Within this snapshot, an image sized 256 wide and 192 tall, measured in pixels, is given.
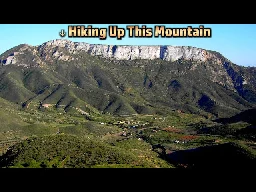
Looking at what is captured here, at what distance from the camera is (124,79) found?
433ft

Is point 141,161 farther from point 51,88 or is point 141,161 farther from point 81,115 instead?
point 51,88

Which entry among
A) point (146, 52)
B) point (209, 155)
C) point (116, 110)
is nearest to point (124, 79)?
point (146, 52)

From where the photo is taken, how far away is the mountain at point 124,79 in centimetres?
9594

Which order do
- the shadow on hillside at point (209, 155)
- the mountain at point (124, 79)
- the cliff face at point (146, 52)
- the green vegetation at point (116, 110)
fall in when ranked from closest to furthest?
the shadow on hillside at point (209, 155) → the green vegetation at point (116, 110) → the mountain at point (124, 79) → the cliff face at point (146, 52)

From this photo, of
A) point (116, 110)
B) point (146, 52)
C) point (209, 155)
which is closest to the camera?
point (209, 155)

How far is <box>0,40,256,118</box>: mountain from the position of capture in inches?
3777

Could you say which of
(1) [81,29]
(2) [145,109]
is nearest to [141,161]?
(1) [81,29]

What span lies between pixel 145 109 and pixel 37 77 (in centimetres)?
4087

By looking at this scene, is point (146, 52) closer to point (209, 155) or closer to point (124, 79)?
point (124, 79)

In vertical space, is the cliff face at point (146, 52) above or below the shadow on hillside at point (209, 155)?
above

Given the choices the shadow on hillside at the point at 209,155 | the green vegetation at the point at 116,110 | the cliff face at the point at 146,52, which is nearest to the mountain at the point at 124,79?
the cliff face at the point at 146,52

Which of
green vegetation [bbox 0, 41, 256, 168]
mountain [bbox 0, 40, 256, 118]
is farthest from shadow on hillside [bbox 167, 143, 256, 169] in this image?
mountain [bbox 0, 40, 256, 118]

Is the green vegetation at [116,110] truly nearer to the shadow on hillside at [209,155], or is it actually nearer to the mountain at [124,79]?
the mountain at [124,79]

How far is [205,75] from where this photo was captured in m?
141
